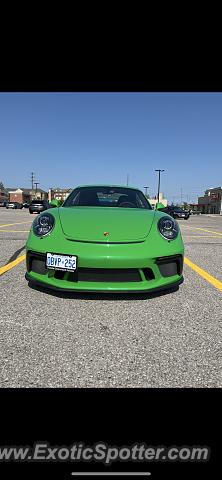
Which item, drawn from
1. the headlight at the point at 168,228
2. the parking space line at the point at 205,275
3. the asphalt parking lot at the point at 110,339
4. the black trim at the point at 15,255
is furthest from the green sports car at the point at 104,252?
the black trim at the point at 15,255

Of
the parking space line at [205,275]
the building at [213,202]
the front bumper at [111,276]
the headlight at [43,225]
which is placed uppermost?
the building at [213,202]

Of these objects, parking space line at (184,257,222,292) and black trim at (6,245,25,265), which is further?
black trim at (6,245,25,265)

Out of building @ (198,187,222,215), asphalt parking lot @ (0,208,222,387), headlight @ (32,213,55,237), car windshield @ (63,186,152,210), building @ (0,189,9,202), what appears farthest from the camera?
building @ (0,189,9,202)

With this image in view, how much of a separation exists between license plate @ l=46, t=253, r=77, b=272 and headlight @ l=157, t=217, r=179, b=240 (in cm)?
98

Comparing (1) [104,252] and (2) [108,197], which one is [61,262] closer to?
(1) [104,252]

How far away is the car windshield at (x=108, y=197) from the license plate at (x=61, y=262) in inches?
60.5

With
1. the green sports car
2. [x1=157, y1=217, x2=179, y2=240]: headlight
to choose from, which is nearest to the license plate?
the green sports car

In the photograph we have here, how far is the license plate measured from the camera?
8.03ft

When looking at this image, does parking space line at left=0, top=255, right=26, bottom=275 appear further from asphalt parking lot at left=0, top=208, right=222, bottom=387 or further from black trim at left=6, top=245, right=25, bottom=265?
asphalt parking lot at left=0, top=208, right=222, bottom=387

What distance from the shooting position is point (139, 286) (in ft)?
8.11

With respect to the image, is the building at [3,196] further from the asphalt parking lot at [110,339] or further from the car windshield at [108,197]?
the asphalt parking lot at [110,339]

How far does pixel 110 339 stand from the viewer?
212 centimetres

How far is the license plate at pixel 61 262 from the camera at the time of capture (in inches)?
96.3
